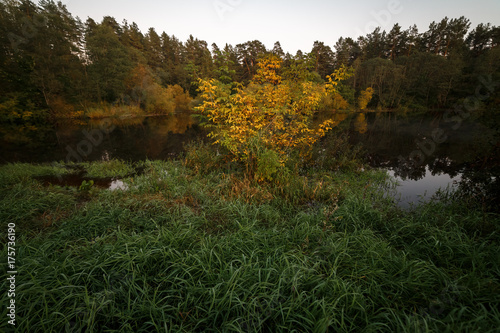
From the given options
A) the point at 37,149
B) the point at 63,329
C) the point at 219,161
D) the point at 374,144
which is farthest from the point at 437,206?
the point at 37,149

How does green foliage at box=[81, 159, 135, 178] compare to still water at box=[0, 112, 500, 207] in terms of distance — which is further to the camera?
green foliage at box=[81, 159, 135, 178]

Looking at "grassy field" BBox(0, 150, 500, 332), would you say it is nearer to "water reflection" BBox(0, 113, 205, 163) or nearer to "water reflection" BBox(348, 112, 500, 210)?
"water reflection" BBox(348, 112, 500, 210)

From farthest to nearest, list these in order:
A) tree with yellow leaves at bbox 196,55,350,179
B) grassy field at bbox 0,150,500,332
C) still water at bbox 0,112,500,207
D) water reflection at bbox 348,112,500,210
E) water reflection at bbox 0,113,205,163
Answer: water reflection at bbox 0,113,205,163
still water at bbox 0,112,500,207
water reflection at bbox 348,112,500,210
tree with yellow leaves at bbox 196,55,350,179
grassy field at bbox 0,150,500,332

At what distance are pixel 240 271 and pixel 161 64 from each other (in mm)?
67788

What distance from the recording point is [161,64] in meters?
56.4

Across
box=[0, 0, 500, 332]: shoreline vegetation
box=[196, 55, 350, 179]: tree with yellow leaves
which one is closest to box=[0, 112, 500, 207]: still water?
box=[0, 0, 500, 332]: shoreline vegetation

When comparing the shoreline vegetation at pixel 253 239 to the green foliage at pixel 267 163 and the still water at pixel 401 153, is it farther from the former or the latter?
the still water at pixel 401 153

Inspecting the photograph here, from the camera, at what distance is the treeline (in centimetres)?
2311

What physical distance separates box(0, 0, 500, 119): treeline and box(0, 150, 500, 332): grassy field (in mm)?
4599

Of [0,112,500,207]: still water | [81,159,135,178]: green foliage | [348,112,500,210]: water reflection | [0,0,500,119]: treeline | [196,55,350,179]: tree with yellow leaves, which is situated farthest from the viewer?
[0,0,500,119]: treeline

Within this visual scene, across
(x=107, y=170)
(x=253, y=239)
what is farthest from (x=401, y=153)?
(x=107, y=170)

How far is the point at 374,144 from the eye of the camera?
49.3 ft

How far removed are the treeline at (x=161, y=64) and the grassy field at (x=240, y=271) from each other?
15.1 feet

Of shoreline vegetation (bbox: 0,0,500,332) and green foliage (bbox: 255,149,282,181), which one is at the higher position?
green foliage (bbox: 255,149,282,181)
